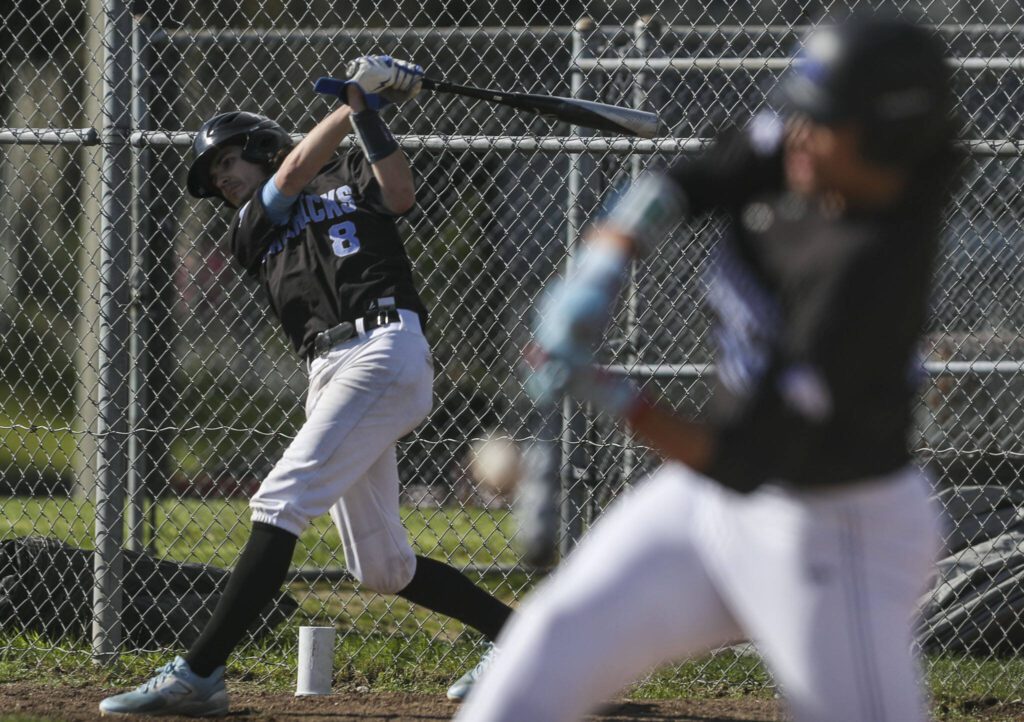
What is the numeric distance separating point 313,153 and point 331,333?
0.50 m

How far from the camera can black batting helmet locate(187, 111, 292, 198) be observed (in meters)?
3.93

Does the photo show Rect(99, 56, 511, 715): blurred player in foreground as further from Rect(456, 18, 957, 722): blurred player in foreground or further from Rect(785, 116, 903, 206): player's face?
Rect(785, 116, 903, 206): player's face

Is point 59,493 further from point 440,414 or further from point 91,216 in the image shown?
point 91,216

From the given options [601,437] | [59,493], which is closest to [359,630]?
[601,437]

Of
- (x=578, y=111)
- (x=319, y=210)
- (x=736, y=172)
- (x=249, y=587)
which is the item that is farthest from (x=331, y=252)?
(x=736, y=172)

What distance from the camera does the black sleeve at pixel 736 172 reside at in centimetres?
225

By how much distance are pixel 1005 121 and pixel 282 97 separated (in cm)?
349

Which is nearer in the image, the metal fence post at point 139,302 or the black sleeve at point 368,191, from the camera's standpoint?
the black sleeve at point 368,191

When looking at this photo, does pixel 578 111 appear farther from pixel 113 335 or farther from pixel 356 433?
pixel 113 335

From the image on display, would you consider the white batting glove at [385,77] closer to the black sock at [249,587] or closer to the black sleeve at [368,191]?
the black sleeve at [368,191]

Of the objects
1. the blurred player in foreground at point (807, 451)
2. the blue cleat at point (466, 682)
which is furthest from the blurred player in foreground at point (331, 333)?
the blurred player in foreground at point (807, 451)

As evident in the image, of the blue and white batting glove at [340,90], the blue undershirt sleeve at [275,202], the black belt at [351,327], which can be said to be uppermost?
the blue and white batting glove at [340,90]

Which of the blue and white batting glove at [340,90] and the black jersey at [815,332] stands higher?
the blue and white batting glove at [340,90]

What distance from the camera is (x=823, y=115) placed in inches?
80.0
